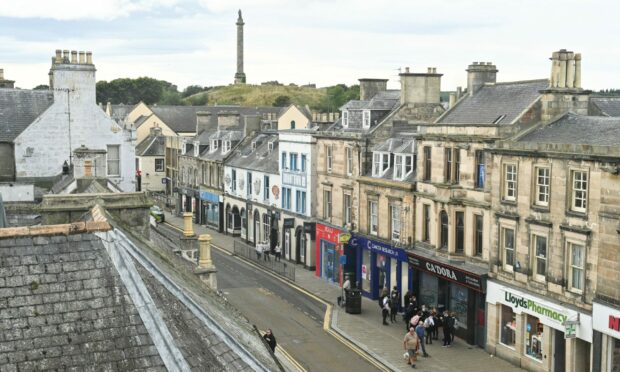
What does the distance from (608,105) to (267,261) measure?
2432cm

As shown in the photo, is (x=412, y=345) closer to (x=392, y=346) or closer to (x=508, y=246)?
(x=392, y=346)

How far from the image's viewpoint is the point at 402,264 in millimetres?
40719

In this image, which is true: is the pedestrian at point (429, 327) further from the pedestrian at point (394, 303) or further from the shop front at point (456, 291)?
the pedestrian at point (394, 303)

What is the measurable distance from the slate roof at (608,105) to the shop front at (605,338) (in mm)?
14592

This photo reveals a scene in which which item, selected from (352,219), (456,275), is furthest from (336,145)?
(456,275)

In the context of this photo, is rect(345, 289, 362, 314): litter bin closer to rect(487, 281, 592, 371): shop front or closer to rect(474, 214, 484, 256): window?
rect(474, 214, 484, 256): window

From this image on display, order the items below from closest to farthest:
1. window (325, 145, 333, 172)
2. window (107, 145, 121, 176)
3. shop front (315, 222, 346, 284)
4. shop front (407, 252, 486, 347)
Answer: shop front (407, 252, 486, 347) → window (107, 145, 121, 176) → shop front (315, 222, 346, 284) → window (325, 145, 333, 172)

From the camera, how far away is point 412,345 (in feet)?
99.6

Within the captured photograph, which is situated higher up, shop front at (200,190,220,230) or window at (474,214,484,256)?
window at (474,214,484,256)

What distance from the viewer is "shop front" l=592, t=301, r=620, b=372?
26125mm

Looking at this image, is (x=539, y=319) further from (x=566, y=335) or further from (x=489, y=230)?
(x=489, y=230)

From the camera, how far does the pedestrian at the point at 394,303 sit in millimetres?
38531

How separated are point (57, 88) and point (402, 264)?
19.0 metres

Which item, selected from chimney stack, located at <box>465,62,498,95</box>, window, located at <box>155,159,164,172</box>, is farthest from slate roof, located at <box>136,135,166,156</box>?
chimney stack, located at <box>465,62,498,95</box>
